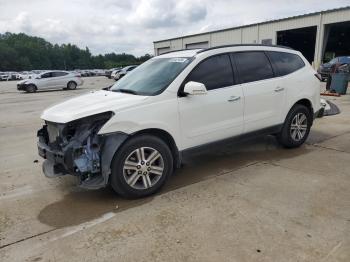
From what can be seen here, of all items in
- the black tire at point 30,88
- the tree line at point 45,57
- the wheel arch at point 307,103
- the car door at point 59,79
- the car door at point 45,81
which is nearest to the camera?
the wheel arch at point 307,103

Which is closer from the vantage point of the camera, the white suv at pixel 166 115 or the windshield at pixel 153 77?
the white suv at pixel 166 115

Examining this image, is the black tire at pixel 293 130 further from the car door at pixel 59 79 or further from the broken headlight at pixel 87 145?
the car door at pixel 59 79

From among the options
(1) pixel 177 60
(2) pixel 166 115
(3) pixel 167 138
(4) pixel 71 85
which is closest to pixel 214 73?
(1) pixel 177 60

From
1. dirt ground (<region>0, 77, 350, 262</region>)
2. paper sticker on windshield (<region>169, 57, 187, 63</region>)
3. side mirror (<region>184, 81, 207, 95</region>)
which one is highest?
paper sticker on windshield (<region>169, 57, 187, 63</region>)

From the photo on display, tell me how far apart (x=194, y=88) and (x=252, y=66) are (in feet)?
4.89

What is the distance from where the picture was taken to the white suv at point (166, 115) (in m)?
3.93

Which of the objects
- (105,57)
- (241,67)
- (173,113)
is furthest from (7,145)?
(105,57)

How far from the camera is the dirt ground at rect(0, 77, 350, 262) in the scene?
307cm

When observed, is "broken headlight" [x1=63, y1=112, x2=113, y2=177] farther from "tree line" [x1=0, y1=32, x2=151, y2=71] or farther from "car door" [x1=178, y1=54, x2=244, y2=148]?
"tree line" [x1=0, y1=32, x2=151, y2=71]

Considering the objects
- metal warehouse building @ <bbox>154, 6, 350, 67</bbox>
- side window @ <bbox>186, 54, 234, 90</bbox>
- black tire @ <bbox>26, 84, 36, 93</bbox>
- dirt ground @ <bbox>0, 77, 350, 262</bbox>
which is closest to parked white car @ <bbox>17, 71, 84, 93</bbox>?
black tire @ <bbox>26, 84, 36, 93</bbox>

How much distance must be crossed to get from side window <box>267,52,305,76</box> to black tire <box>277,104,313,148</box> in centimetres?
65

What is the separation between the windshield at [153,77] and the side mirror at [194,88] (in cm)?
28

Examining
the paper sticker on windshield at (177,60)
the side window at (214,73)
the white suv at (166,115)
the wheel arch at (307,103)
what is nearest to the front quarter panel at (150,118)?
the white suv at (166,115)

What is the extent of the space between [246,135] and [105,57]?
462 ft
